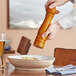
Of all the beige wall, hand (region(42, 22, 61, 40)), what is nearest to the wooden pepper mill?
hand (region(42, 22, 61, 40))

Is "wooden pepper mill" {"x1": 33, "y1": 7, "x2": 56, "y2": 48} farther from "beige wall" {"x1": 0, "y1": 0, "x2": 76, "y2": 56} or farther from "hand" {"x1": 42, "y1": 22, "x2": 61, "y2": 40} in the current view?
"beige wall" {"x1": 0, "y1": 0, "x2": 76, "y2": 56}

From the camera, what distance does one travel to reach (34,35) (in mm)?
4777

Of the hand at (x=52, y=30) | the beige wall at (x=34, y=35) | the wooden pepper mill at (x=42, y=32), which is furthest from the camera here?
the beige wall at (x=34, y=35)

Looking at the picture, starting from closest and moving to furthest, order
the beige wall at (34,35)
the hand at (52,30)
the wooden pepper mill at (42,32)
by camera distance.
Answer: the wooden pepper mill at (42,32) < the hand at (52,30) < the beige wall at (34,35)

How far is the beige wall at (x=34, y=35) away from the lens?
4699mm

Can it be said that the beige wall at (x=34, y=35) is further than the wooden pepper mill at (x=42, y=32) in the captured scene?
Yes

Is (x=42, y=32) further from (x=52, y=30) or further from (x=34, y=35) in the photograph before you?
(x=34, y=35)

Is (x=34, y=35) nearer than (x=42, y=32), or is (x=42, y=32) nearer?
(x=42, y=32)

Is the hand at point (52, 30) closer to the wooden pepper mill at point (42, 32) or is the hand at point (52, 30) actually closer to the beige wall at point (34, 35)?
the wooden pepper mill at point (42, 32)

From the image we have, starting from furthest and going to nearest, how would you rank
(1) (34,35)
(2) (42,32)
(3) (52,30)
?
(1) (34,35)
(3) (52,30)
(2) (42,32)

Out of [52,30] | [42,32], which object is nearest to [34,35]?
[52,30]

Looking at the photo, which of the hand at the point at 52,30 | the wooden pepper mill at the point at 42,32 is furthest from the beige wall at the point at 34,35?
the wooden pepper mill at the point at 42,32

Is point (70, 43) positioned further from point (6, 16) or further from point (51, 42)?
point (6, 16)

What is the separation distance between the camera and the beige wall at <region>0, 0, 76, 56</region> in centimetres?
470
